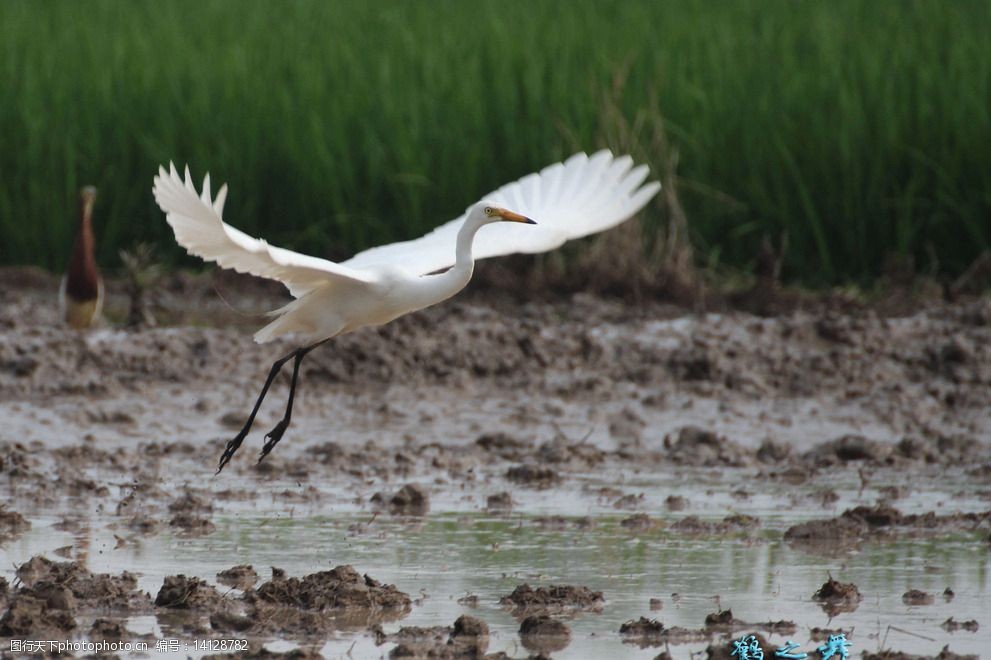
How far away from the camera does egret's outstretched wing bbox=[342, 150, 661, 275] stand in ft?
24.3

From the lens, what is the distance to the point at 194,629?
537 cm

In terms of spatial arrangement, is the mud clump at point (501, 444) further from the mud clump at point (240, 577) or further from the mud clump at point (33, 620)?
the mud clump at point (33, 620)

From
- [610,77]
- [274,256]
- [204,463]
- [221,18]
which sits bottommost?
[204,463]

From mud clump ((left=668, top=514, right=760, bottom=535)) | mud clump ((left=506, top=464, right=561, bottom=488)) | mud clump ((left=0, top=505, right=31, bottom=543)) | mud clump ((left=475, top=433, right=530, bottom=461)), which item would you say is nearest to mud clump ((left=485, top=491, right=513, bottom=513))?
mud clump ((left=506, top=464, right=561, bottom=488))

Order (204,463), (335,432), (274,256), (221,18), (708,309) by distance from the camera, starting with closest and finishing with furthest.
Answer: (274,256)
(204,463)
(335,432)
(708,309)
(221,18)

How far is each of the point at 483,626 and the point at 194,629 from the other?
0.89m

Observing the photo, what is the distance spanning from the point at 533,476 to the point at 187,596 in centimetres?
281

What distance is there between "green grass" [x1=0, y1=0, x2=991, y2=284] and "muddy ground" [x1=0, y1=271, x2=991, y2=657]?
0.94 m

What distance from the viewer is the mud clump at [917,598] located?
5.91m

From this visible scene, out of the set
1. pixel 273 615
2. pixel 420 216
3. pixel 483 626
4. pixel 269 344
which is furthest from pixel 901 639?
pixel 420 216

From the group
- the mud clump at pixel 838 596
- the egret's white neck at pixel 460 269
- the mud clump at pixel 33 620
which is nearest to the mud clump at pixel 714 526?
the mud clump at pixel 838 596

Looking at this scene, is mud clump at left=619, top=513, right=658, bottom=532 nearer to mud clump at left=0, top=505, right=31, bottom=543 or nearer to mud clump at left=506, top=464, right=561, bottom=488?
mud clump at left=506, top=464, right=561, bottom=488

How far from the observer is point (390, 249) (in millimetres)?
7680

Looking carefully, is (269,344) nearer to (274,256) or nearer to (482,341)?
(482,341)
